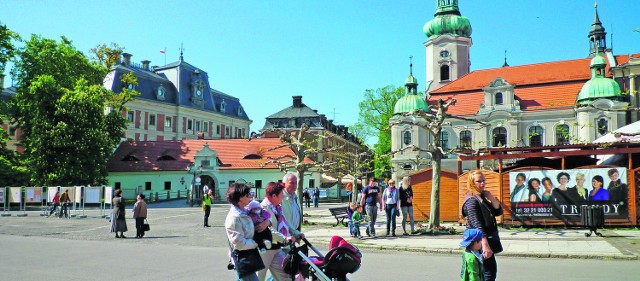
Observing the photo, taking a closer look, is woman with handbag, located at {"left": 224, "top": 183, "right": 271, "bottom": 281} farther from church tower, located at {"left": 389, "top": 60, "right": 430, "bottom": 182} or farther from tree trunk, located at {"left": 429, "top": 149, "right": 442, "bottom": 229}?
church tower, located at {"left": 389, "top": 60, "right": 430, "bottom": 182}

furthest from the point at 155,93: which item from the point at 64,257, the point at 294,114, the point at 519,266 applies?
the point at 519,266

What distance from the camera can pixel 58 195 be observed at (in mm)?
30766

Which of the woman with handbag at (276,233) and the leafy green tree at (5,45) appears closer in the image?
the woman with handbag at (276,233)

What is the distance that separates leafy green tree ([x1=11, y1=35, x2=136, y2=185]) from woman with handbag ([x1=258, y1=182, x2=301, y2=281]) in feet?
131

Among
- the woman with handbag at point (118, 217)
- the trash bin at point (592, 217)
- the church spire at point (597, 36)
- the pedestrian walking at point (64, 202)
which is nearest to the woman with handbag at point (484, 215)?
the trash bin at point (592, 217)

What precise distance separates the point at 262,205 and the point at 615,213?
15.7 metres

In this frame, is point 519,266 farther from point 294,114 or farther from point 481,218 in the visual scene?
point 294,114

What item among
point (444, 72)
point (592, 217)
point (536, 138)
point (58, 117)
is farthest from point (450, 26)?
point (592, 217)

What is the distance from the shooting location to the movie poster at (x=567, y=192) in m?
18.2

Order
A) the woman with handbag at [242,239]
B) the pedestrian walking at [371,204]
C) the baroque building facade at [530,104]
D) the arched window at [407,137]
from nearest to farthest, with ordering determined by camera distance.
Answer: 1. the woman with handbag at [242,239]
2. the pedestrian walking at [371,204]
3. the baroque building facade at [530,104]
4. the arched window at [407,137]

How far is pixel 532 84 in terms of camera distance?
2226 inches

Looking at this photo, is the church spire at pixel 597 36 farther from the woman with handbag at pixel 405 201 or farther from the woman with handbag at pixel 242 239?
the woman with handbag at pixel 242 239

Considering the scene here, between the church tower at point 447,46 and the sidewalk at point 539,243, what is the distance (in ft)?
173

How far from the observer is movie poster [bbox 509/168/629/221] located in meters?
18.2
